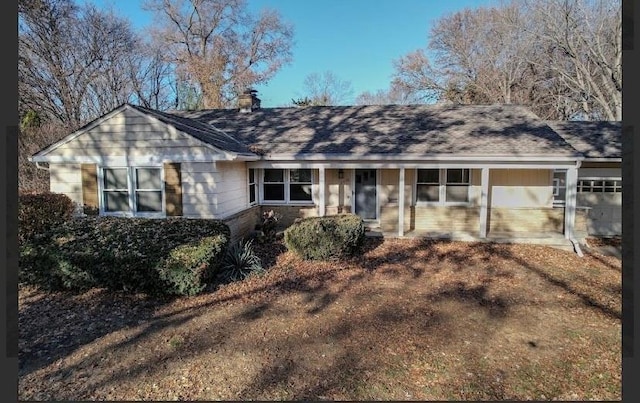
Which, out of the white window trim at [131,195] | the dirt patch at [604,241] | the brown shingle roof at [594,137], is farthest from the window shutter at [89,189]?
the brown shingle roof at [594,137]

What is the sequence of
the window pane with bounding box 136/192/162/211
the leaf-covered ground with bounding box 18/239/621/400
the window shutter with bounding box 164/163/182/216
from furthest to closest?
the window pane with bounding box 136/192/162/211 < the window shutter with bounding box 164/163/182/216 < the leaf-covered ground with bounding box 18/239/621/400

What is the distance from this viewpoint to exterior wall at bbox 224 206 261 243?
1050cm

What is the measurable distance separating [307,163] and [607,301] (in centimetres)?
798

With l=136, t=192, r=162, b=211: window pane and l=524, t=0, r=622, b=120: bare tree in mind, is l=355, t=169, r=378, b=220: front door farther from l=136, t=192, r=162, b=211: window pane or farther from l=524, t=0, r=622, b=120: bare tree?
l=524, t=0, r=622, b=120: bare tree

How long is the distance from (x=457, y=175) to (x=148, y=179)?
31.1 feet

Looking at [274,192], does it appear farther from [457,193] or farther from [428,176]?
[457,193]

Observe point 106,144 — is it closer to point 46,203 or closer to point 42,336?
point 46,203

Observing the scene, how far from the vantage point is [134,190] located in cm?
1008

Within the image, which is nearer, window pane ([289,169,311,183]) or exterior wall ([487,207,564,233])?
exterior wall ([487,207,564,233])

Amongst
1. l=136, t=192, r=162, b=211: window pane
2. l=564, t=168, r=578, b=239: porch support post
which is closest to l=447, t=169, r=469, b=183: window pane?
l=564, t=168, r=578, b=239: porch support post

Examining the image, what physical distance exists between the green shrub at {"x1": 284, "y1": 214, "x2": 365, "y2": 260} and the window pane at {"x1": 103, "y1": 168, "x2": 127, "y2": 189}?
4.89 m

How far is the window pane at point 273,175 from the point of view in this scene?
1285 cm

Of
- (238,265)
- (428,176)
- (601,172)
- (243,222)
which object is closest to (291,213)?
(243,222)

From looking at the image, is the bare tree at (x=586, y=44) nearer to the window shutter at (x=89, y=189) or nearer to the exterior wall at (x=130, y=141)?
the exterior wall at (x=130, y=141)
